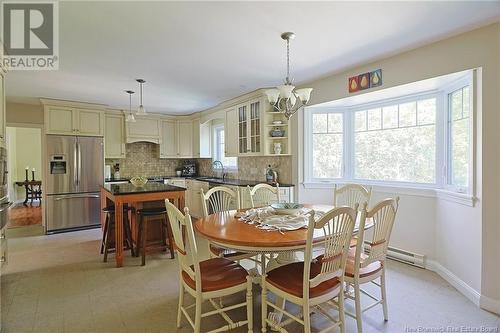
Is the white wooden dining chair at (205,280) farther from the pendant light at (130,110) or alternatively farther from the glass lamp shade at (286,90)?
the pendant light at (130,110)

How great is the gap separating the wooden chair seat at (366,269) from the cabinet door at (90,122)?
4964mm

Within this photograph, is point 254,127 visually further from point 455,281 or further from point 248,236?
point 455,281

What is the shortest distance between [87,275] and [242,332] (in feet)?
6.54

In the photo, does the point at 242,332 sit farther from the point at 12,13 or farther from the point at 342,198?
the point at 12,13

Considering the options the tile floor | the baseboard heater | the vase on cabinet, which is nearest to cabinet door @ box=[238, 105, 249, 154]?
the vase on cabinet

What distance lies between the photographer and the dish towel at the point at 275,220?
205 cm

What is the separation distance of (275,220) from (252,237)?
1.39 feet

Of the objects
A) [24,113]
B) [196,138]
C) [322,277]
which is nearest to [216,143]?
[196,138]

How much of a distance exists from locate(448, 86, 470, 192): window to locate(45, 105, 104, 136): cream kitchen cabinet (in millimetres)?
5456

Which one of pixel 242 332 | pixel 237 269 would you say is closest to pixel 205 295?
pixel 237 269

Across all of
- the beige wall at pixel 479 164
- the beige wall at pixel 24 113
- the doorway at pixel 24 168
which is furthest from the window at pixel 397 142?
the doorway at pixel 24 168

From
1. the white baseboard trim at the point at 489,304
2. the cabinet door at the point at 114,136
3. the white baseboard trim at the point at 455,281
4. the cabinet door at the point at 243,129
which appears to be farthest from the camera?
the cabinet door at the point at 114,136

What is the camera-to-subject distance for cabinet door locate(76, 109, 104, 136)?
5.08 meters

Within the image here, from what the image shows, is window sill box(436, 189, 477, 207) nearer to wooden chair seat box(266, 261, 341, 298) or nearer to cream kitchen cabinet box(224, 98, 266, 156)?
wooden chair seat box(266, 261, 341, 298)
